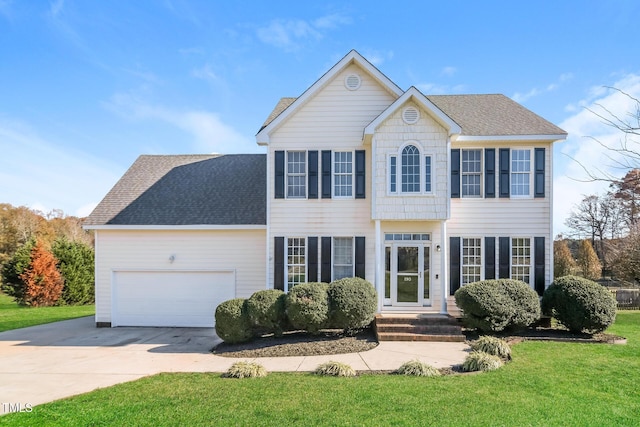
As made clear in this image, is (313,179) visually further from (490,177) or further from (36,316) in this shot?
(36,316)

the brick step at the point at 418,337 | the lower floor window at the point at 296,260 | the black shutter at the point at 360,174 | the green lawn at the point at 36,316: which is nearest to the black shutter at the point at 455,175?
the black shutter at the point at 360,174

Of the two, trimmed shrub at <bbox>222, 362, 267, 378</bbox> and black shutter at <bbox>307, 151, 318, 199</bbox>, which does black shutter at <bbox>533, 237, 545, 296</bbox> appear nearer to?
black shutter at <bbox>307, 151, 318, 199</bbox>

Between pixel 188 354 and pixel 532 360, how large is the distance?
8407mm

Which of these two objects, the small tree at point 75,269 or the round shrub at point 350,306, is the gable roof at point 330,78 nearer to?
the round shrub at point 350,306

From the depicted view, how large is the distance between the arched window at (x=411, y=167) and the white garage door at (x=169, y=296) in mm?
7134

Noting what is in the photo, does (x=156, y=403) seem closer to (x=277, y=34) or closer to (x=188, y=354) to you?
(x=188, y=354)

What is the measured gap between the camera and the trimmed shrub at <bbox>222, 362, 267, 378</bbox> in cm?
739

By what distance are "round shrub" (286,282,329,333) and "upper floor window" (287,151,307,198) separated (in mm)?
3596

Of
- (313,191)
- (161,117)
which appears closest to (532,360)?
(313,191)

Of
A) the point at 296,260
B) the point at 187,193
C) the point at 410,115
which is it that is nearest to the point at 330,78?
the point at 410,115

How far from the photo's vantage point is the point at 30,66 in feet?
48.1

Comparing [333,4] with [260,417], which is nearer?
[260,417]

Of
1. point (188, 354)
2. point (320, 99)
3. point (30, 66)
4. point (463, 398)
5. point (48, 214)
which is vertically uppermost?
point (30, 66)

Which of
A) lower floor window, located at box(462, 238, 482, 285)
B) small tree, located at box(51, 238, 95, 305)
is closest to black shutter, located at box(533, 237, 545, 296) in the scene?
lower floor window, located at box(462, 238, 482, 285)
